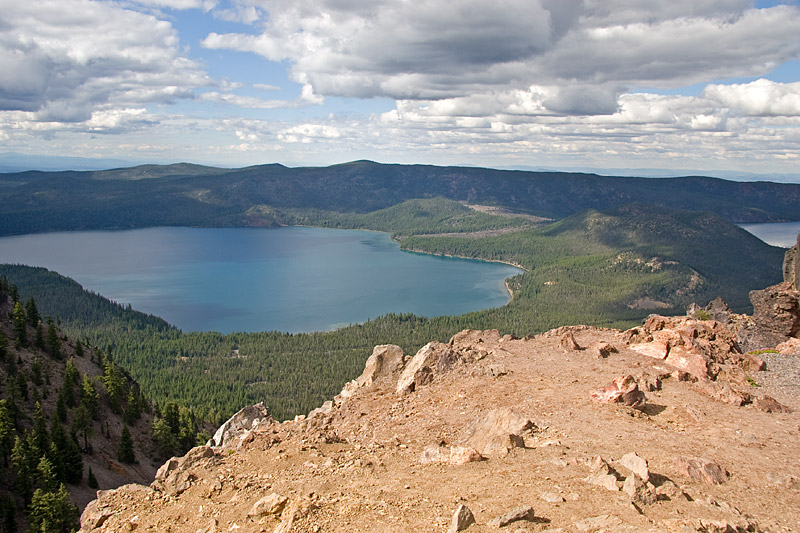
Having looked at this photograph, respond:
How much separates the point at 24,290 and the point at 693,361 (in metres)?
172

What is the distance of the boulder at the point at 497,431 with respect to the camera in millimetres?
19109

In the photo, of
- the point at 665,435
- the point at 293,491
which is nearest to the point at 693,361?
the point at 665,435

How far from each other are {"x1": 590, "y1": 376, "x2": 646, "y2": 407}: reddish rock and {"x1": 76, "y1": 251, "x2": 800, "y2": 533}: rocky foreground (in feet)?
0.24

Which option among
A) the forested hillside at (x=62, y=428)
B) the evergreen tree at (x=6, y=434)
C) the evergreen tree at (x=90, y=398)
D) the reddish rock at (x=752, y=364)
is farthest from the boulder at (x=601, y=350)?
the evergreen tree at (x=90, y=398)

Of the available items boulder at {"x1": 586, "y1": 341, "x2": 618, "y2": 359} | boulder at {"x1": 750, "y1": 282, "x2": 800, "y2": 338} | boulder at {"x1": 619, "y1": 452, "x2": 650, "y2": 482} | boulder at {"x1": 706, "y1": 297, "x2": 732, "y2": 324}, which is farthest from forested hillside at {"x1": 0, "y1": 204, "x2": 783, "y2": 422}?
boulder at {"x1": 619, "y1": 452, "x2": 650, "y2": 482}

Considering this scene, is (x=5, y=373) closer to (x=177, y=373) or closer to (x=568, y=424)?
(x=177, y=373)

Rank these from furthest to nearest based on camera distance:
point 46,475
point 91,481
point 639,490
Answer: point 91,481 < point 46,475 < point 639,490

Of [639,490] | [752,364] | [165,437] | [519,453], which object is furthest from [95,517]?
[165,437]

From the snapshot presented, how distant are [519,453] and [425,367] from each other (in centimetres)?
933

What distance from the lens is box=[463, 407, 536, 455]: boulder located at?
1911 centimetres

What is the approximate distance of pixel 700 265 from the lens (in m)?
196

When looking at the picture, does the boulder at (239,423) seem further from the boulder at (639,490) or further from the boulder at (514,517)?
the boulder at (639,490)

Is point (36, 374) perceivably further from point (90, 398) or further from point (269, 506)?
point (269, 506)

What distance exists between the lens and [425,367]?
2764 cm
